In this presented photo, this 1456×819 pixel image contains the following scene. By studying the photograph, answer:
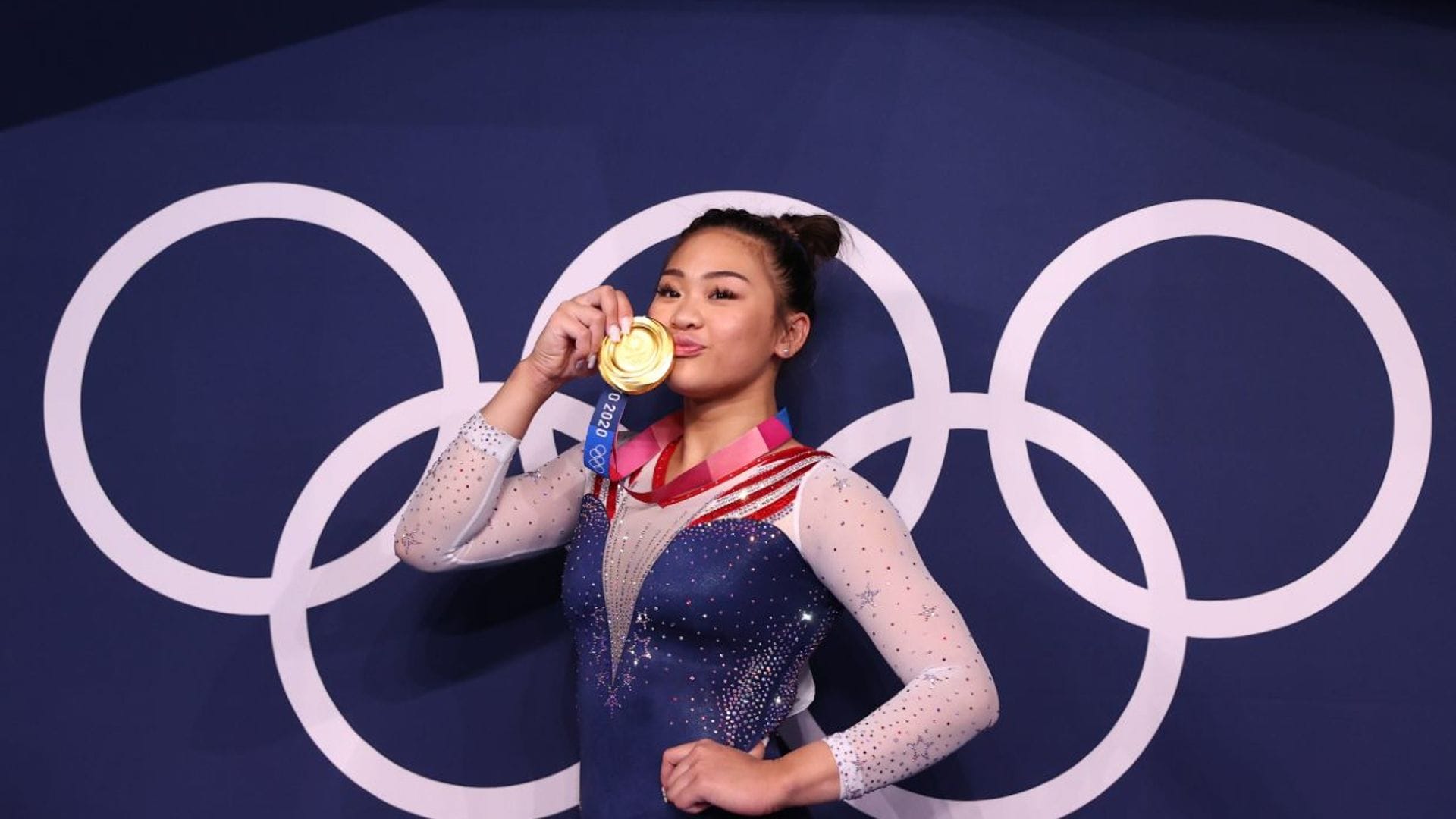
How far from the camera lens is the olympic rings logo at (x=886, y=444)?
2.37m

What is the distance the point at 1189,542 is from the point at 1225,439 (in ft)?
0.69

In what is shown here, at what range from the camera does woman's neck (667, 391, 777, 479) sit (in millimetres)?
2166

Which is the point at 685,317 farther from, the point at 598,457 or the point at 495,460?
the point at 495,460

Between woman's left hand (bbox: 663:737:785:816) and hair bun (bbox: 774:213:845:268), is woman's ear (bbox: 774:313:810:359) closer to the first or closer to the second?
hair bun (bbox: 774:213:845:268)

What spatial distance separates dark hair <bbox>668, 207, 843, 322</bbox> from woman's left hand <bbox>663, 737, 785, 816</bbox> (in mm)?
781

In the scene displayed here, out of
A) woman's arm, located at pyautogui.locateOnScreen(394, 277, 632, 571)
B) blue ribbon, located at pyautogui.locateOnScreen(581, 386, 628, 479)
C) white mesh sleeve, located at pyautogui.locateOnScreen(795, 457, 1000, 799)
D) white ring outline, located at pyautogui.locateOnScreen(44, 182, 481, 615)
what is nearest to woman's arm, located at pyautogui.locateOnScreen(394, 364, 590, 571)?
woman's arm, located at pyautogui.locateOnScreen(394, 277, 632, 571)

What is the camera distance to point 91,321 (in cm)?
255

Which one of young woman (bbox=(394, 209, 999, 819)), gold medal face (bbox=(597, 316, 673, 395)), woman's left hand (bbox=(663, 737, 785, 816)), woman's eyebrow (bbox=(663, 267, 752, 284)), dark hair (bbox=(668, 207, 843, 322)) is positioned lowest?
woman's left hand (bbox=(663, 737, 785, 816))

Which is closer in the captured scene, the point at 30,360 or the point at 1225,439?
the point at 1225,439

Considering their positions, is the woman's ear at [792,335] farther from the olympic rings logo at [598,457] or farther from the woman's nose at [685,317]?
the olympic rings logo at [598,457]

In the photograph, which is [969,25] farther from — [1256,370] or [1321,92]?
[1256,370]

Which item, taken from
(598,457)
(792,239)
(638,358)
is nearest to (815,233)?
(792,239)

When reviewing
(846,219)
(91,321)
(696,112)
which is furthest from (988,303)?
(91,321)

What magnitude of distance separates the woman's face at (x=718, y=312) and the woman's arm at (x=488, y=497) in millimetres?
244
